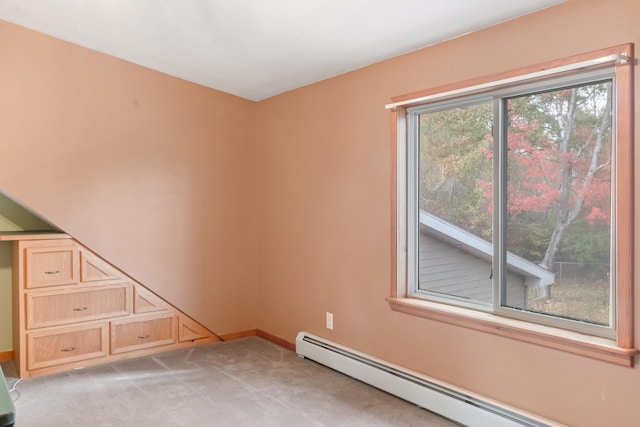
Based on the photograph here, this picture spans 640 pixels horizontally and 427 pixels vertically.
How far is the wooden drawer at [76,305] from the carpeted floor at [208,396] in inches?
14.8

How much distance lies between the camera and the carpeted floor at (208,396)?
2.75 meters

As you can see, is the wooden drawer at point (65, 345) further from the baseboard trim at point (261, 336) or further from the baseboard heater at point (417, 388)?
the baseboard heater at point (417, 388)

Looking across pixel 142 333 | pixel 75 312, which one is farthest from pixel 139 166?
pixel 142 333

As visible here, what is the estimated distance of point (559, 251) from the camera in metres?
2.43

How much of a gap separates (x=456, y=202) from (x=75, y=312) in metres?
2.81

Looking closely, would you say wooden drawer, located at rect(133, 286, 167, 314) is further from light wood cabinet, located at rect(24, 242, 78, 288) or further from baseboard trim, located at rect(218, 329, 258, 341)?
baseboard trim, located at rect(218, 329, 258, 341)

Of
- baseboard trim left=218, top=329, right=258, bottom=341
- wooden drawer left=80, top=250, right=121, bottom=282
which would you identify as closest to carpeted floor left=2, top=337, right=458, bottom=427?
baseboard trim left=218, top=329, right=258, bottom=341

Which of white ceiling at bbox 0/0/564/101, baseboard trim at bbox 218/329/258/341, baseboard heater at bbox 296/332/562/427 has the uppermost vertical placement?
white ceiling at bbox 0/0/564/101

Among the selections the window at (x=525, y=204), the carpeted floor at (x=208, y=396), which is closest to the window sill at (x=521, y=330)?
the window at (x=525, y=204)

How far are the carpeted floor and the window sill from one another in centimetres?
55

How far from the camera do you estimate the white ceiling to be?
98.9 inches

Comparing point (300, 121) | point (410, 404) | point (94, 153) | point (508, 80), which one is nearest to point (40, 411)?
point (94, 153)

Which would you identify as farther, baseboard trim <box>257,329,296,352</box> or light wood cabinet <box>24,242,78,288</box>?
baseboard trim <box>257,329,296,352</box>

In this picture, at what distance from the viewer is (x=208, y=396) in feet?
10.1
